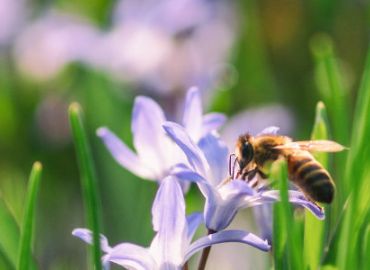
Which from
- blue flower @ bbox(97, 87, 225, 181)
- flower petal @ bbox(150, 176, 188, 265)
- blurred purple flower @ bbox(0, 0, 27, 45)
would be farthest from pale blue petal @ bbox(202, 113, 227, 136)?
blurred purple flower @ bbox(0, 0, 27, 45)

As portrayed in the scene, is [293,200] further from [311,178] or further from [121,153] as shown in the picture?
[121,153]

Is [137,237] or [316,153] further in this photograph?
[137,237]

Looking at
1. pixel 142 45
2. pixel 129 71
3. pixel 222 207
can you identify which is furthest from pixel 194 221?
pixel 142 45

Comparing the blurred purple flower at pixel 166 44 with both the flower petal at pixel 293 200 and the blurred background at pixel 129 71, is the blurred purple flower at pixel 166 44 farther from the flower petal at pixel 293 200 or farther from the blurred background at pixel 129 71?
the flower petal at pixel 293 200

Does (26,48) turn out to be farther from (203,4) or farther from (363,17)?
(363,17)

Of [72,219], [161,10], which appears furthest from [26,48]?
[72,219]

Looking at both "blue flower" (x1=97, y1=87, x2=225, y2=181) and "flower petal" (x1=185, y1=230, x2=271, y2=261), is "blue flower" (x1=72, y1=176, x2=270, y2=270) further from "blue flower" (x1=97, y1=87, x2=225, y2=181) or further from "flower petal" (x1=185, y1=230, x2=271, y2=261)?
"blue flower" (x1=97, y1=87, x2=225, y2=181)
